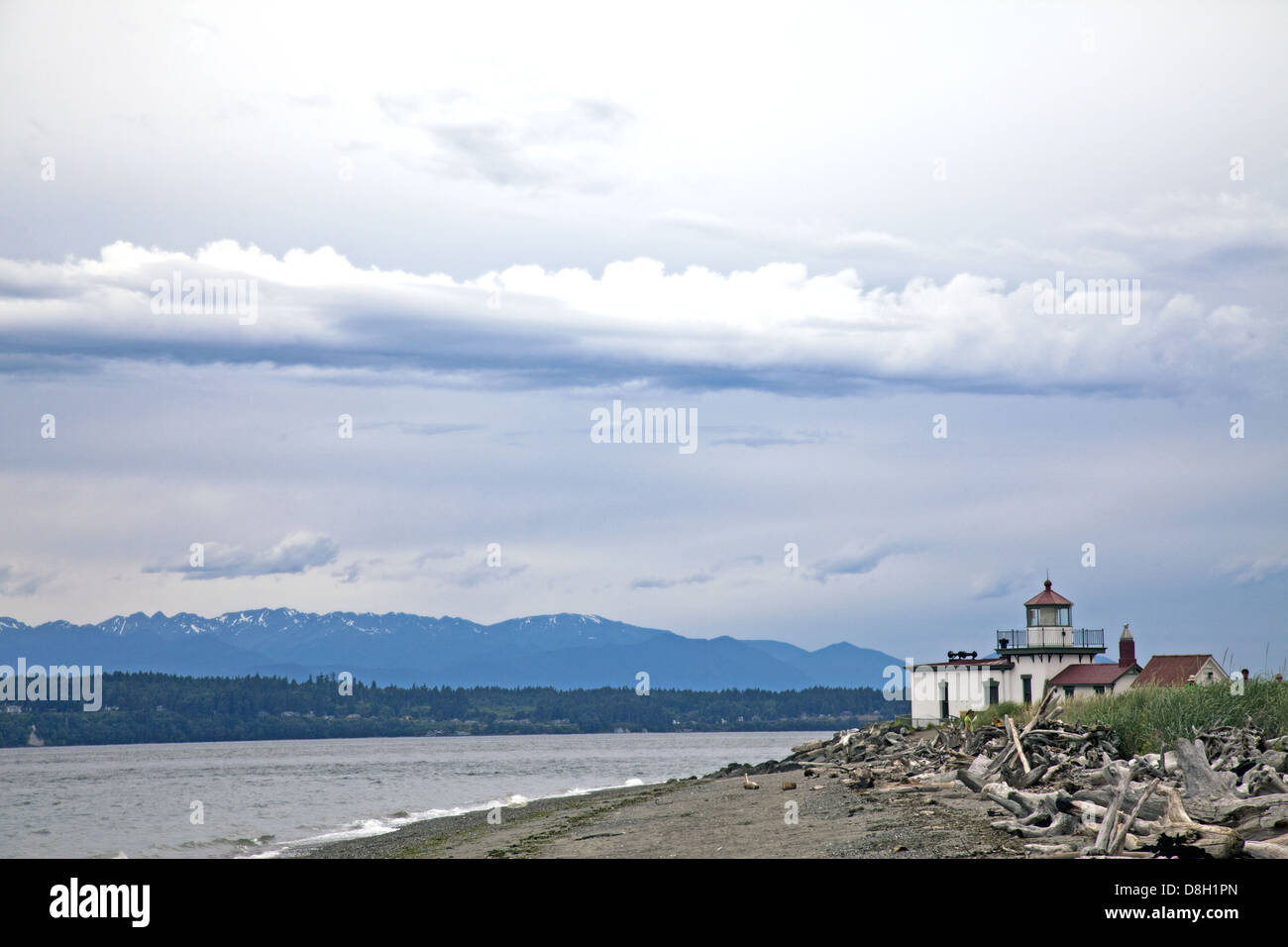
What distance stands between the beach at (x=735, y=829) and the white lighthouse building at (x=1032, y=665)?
90.2ft

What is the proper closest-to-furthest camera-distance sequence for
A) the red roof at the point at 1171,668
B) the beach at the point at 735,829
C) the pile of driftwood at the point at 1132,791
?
the pile of driftwood at the point at 1132,791
the beach at the point at 735,829
the red roof at the point at 1171,668

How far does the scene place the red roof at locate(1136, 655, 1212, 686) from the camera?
61438 millimetres

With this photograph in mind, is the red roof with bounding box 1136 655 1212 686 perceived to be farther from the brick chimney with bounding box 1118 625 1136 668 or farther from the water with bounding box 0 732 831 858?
the water with bounding box 0 732 831 858

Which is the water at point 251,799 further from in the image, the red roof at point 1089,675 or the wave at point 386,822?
the red roof at point 1089,675

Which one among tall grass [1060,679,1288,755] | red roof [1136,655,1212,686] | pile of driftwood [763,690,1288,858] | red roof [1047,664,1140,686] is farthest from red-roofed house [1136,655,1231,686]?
pile of driftwood [763,690,1288,858]

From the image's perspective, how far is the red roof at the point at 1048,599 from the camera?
7188 cm

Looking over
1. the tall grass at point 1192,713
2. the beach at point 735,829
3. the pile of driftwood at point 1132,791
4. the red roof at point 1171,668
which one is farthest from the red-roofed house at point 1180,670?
the pile of driftwood at point 1132,791

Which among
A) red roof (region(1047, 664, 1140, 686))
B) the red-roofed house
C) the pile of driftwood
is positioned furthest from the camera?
red roof (region(1047, 664, 1140, 686))

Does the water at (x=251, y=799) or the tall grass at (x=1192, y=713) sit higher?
the tall grass at (x=1192, y=713)

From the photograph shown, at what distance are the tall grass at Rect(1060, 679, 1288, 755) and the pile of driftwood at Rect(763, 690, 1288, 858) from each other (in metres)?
0.51

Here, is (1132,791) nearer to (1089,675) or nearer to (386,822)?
(386,822)
